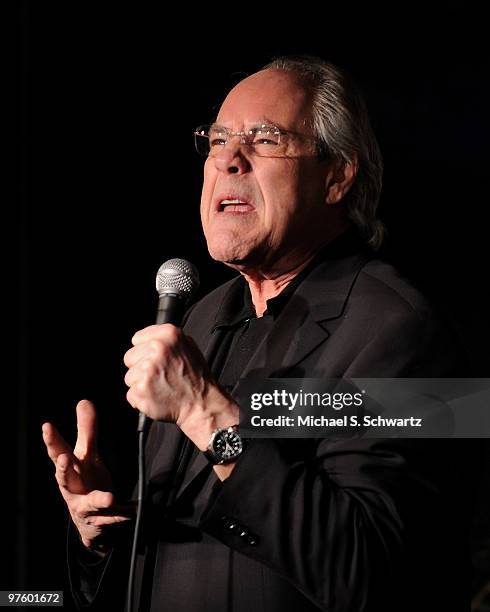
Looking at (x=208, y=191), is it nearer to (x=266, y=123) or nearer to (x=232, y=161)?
(x=232, y=161)

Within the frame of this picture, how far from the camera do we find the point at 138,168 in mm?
2941

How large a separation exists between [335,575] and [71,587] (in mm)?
785

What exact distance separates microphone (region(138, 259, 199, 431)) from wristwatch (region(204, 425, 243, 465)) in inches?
5.2

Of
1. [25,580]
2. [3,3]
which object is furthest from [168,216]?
[25,580]

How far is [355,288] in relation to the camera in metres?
1.66

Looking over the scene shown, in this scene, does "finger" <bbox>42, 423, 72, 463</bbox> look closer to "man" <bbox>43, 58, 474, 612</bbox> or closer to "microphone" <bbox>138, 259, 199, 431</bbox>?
"man" <bbox>43, 58, 474, 612</bbox>

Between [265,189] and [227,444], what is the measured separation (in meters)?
0.66

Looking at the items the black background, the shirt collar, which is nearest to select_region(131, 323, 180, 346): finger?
the shirt collar

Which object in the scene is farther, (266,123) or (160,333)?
(266,123)

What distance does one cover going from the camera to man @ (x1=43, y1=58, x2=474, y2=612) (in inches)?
52.2

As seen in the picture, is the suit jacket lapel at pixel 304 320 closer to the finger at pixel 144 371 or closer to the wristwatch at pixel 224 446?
the wristwatch at pixel 224 446

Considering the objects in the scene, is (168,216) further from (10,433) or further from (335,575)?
(335,575)

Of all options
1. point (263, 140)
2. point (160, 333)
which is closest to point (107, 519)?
point (160, 333)

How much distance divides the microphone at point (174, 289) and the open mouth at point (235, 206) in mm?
290
